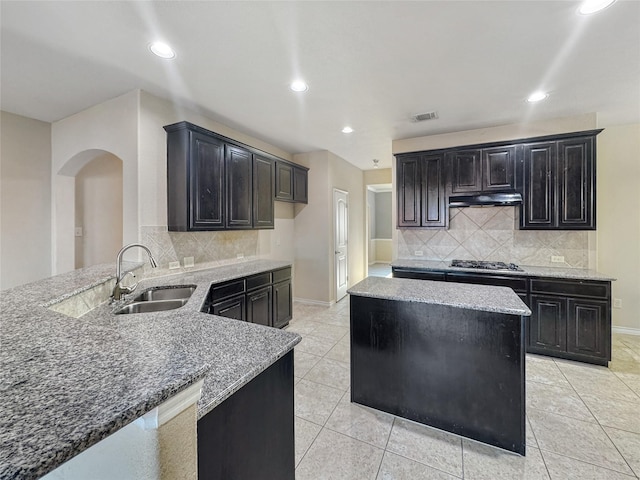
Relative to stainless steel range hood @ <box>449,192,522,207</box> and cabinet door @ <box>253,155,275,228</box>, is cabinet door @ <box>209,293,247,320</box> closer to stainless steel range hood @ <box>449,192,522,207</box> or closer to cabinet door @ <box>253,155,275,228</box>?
cabinet door @ <box>253,155,275,228</box>

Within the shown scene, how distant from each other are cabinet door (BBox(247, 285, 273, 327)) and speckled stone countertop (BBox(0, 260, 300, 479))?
190 centimetres

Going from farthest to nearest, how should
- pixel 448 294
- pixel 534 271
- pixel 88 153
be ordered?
1. pixel 88 153
2. pixel 534 271
3. pixel 448 294

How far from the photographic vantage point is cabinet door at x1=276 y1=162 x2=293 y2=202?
429 centimetres

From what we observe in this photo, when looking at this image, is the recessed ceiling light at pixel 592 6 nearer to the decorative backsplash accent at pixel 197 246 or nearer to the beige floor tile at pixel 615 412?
the beige floor tile at pixel 615 412

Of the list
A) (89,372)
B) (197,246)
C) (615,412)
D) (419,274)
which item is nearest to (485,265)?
(419,274)

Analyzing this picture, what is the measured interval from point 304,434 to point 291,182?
11.6ft

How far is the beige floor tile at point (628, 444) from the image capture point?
173cm

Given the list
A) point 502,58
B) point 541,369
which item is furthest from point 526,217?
point 502,58

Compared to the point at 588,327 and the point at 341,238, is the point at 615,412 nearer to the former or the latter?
the point at 588,327

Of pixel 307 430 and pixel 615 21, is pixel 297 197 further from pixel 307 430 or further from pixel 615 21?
pixel 615 21

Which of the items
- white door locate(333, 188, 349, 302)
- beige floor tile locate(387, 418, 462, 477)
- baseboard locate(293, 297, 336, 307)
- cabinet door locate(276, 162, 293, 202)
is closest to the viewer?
beige floor tile locate(387, 418, 462, 477)

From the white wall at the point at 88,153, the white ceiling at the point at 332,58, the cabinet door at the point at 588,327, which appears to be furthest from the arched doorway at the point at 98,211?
the cabinet door at the point at 588,327

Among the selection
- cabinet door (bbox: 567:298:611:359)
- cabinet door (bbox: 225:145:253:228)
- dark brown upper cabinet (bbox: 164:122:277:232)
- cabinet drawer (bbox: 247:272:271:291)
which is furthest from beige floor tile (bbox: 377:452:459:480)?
cabinet door (bbox: 225:145:253:228)

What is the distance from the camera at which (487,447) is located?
1855 millimetres
